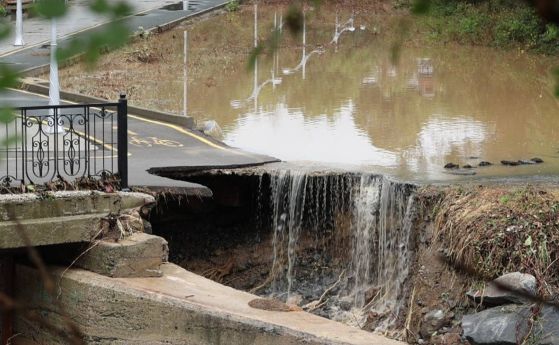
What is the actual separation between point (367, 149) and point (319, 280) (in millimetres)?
3384

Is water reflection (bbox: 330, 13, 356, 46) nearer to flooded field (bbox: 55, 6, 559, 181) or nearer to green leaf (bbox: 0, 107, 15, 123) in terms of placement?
flooded field (bbox: 55, 6, 559, 181)

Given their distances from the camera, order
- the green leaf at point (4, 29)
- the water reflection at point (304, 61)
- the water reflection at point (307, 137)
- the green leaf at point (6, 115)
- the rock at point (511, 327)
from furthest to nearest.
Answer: the water reflection at point (304, 61) < the water reflection at point (307, 137) < the rock at point (511, 327) < the green leaf at point (6, 115) < the green leaf at point (4, 29)

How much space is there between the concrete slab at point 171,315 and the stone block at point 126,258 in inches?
4.0

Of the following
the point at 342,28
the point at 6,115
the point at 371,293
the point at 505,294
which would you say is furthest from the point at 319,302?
the point at 342,28

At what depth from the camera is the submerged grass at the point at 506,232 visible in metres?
12.6

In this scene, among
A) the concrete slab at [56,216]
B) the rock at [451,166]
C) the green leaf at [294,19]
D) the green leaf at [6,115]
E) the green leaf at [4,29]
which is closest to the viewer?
the green leaf at [4,29]

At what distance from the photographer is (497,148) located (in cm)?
1833

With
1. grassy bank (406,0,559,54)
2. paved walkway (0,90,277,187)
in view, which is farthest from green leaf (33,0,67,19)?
grassy bank (406,0,559,54)

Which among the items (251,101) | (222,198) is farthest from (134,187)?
(251,101)

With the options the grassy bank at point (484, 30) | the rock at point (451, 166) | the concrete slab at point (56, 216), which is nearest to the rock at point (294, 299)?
the rock at point (451, 166)

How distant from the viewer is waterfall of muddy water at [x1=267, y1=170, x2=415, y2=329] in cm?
1492

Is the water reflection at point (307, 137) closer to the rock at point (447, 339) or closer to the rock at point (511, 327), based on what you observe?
the rock at point (447, 339)

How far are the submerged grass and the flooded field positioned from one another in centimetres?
201

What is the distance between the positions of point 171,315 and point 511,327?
3314mm
